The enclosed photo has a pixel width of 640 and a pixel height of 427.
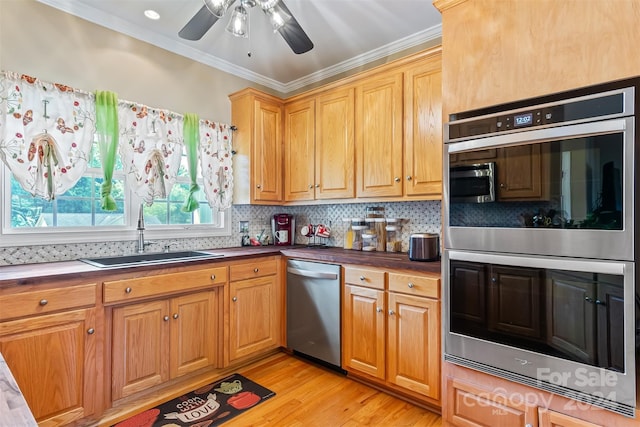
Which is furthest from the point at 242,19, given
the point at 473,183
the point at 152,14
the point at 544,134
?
the point at 544,134

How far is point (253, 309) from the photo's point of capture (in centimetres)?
276

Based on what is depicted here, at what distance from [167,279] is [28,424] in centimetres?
174

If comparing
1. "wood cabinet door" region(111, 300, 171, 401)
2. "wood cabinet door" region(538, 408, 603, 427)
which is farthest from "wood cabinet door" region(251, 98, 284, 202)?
"wood cabinet door" region(538, 408, 603, 427)

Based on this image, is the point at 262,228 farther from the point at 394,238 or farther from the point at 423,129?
the point at 423,129

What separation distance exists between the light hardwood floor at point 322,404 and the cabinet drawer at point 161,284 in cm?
82

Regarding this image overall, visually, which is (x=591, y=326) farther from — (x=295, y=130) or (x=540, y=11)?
(x=295, y=130)

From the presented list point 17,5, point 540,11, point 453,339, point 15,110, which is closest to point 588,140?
point 540,11

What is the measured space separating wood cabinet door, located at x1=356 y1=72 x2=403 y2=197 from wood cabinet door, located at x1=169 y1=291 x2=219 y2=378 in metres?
1.49

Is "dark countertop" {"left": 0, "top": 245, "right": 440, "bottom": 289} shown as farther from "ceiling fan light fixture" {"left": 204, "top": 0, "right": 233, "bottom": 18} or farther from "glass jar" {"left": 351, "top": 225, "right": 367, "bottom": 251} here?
"ceiling fan light fixture" {"left": 204, "top": 0, "right": 233, "bottom": 18}

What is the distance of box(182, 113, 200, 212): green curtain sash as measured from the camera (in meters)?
2.90

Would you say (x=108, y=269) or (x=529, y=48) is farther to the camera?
(x=108, y=269)

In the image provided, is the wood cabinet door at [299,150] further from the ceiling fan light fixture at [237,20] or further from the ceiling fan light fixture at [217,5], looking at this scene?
the ceiling fan light fixture at [217,5]

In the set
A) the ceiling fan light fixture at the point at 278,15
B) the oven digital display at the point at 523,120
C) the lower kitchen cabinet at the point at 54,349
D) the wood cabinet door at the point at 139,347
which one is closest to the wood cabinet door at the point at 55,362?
the lower kitchen cabinet at the point at 54,349

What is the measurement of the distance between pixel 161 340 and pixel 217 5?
2.05 m
